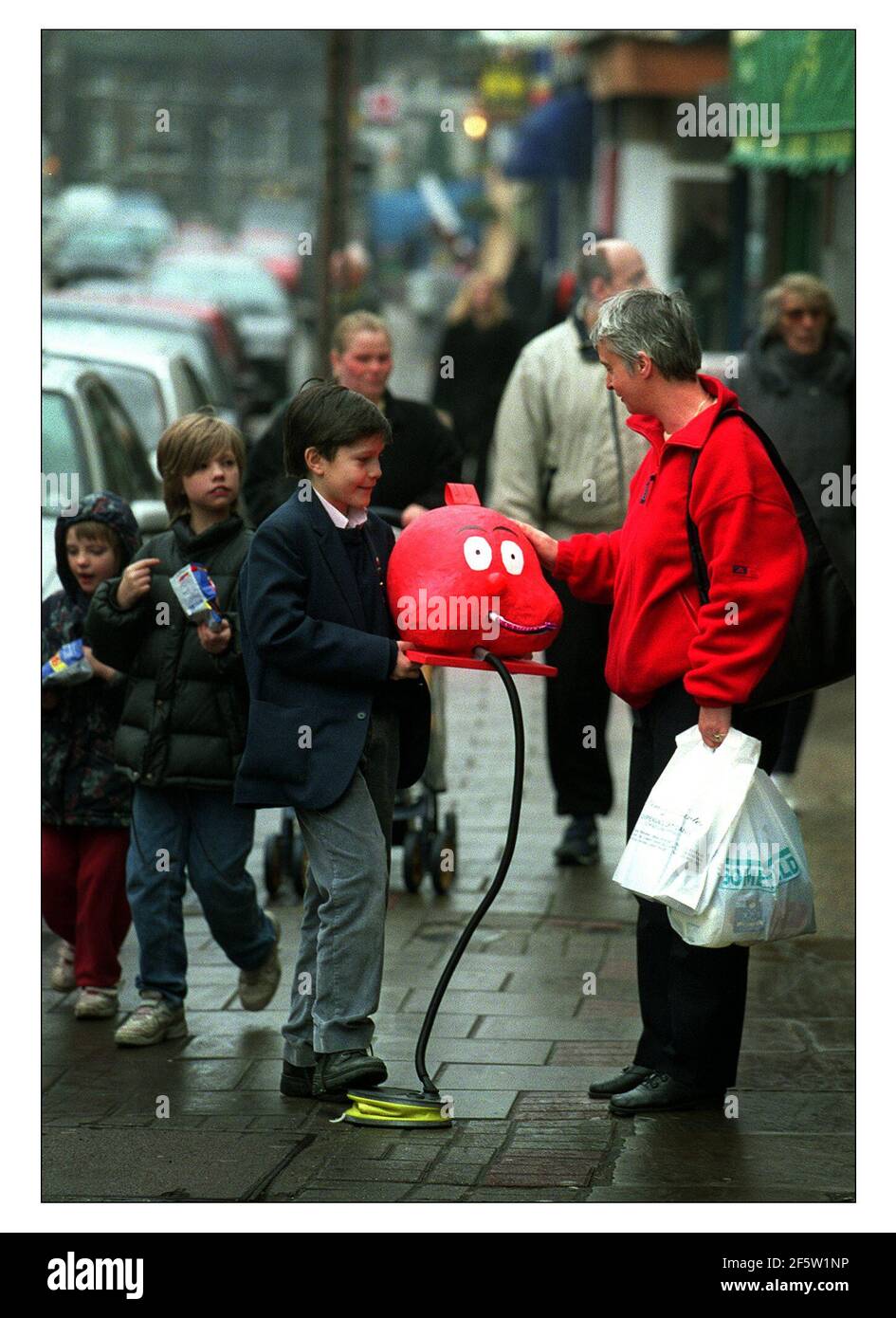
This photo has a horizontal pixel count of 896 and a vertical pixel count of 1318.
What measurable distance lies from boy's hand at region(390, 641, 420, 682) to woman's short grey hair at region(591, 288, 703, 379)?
0.84 m

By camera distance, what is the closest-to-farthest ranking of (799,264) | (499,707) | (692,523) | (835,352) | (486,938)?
(692,523) < (486,938) < (835,352) < (499,707) < (799,264)

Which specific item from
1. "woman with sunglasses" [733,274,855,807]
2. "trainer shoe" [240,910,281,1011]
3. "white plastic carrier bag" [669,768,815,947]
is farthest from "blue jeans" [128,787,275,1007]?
"woman with sunglasses" [733,274,855,807]

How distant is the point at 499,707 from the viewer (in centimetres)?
1145

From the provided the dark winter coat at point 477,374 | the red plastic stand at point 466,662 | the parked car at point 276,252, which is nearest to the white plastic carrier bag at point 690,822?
the red plastic stand at point 466,662

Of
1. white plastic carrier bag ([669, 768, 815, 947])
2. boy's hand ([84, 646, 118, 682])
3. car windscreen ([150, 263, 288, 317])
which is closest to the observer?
white plastic carrier bag ([669, 768, 815, 947])

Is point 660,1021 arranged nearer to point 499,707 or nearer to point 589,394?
point 589,394

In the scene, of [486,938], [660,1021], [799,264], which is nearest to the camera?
[660,1021]

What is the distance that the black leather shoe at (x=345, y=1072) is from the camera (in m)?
5.20

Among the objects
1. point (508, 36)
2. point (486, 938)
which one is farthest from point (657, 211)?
point (486, 938)

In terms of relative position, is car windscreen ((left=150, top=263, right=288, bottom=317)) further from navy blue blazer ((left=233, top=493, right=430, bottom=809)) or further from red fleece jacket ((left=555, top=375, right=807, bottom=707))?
red fleece jacket ((left=555, top=375, right=807, bottom=707))

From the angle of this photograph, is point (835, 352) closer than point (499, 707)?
Yes

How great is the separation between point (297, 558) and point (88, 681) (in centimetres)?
127

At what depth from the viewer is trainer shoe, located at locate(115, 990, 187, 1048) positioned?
5809 mm

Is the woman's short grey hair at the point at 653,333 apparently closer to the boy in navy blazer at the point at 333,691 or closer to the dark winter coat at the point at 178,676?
the boy in navy blazer at the point at 333,691
